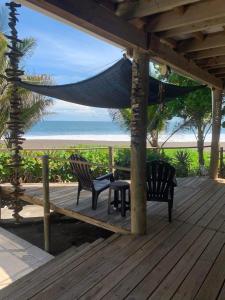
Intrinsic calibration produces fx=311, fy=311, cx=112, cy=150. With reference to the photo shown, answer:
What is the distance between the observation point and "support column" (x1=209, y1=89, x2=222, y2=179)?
281 inches

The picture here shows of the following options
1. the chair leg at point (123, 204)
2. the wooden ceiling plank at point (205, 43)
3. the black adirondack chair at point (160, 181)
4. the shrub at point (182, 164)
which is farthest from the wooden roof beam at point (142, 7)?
the shrub at point (182, 164)

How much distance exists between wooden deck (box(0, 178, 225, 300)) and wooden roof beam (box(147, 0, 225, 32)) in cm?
252

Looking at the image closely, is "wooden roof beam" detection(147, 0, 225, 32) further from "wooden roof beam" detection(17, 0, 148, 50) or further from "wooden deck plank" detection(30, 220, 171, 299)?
"wooden deck plank" detection(30, 220, 171, 299)

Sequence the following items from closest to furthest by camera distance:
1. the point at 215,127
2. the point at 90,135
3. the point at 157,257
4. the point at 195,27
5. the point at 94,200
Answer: the point at 157,257 < the point at 195,27 < the point at 94,200 < the point at 215,127 < the point at 90,135

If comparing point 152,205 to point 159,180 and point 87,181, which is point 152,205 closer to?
point 159,180

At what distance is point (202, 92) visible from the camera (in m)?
9.10

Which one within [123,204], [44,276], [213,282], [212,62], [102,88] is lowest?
[44,276]

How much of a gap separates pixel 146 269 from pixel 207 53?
355 cm

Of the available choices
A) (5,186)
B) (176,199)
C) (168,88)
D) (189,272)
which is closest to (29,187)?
(5,186)

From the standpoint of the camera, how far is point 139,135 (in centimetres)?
388

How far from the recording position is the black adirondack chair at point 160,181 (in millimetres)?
4648

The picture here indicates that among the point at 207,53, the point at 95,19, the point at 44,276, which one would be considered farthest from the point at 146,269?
the point at 207,53

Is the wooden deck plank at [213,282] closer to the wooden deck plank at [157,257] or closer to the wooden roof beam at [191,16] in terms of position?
the wooden deck plank at [157,257]

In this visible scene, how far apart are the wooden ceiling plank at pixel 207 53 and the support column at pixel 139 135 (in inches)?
62.6
